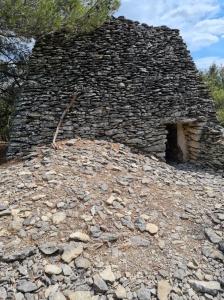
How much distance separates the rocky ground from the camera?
384cm

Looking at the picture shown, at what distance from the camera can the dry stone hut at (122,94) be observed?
802cm

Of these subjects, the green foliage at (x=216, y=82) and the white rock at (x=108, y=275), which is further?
the green foliage at (x=216, y=82)

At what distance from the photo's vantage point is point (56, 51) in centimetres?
874

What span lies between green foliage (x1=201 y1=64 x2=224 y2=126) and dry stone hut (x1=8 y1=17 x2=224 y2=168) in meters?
8.39

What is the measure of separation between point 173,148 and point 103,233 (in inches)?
226

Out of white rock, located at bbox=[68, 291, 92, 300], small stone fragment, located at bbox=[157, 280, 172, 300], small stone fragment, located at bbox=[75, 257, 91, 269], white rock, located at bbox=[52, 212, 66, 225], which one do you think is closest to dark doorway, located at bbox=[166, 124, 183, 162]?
white rock, located at bbox=[52, 212, 66, 225]

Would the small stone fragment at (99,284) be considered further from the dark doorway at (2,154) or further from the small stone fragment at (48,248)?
the dark doorway at (2,154)

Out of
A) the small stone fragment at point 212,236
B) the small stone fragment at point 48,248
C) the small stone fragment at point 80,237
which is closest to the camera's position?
the small stone fragment at point 48,248

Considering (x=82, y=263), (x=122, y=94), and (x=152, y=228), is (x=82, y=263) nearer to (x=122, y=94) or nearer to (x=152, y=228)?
(x=152, y=228)

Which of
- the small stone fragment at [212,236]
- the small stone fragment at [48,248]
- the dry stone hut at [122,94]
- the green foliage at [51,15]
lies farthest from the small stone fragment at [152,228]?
the green foliage at [51,15]

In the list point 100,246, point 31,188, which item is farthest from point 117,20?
point 100,246

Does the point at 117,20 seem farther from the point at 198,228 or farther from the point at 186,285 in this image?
the point at 186,285

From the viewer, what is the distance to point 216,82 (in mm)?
22875

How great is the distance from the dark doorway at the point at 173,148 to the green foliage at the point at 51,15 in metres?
3.70
